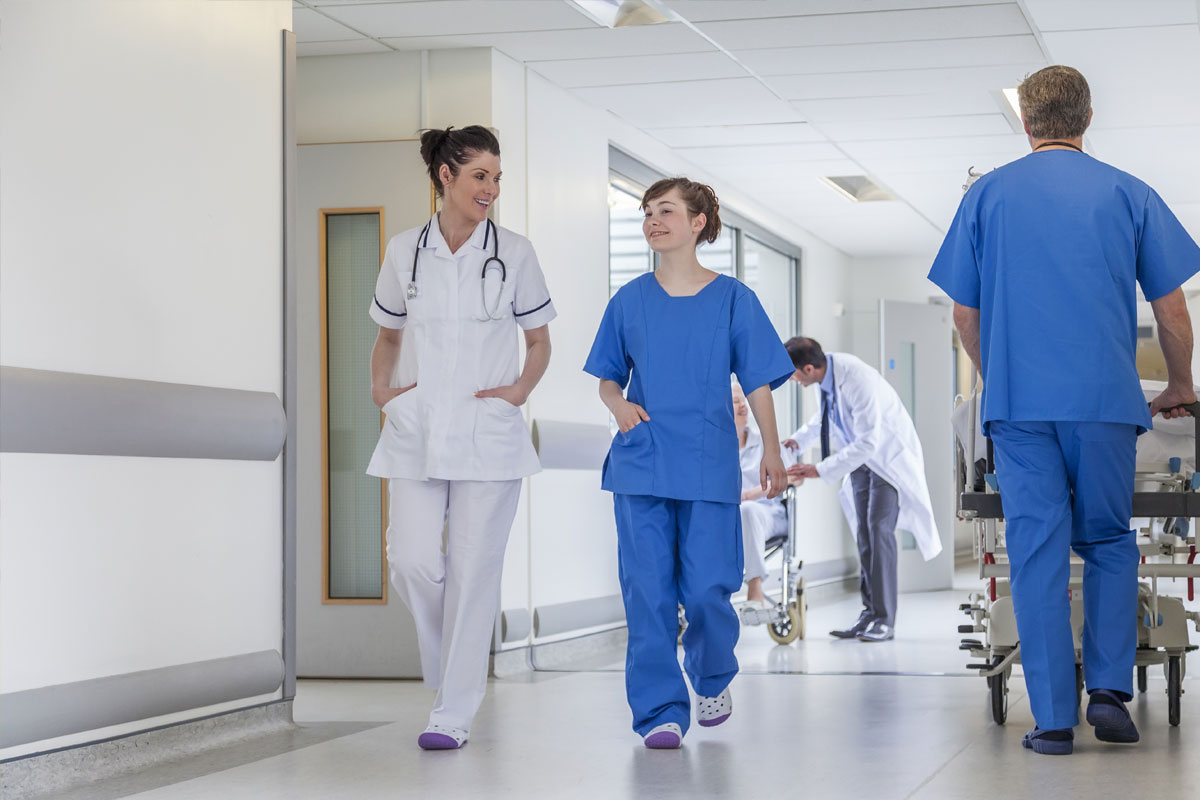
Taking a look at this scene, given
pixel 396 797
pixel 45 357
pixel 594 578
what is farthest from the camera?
pixel 594 578

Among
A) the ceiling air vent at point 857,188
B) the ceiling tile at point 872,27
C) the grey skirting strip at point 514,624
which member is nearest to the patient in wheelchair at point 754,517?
the grey skirting strip at point 514,624

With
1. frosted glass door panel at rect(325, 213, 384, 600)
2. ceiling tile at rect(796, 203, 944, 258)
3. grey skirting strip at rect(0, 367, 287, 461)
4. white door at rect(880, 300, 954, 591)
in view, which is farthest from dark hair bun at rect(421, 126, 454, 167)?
white door at rect(880, 300, 954, 591)

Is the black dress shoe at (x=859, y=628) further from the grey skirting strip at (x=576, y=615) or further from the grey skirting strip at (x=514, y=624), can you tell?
the grey skirting strip at (x=514, y=624)

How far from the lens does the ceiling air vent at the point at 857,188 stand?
877cm

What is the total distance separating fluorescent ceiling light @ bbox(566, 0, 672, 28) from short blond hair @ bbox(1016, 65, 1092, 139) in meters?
2.06

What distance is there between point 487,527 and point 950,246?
1.31m

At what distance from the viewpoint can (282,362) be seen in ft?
14.0

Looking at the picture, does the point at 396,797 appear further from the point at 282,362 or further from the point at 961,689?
the point at 961,689

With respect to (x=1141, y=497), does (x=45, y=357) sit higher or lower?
higher

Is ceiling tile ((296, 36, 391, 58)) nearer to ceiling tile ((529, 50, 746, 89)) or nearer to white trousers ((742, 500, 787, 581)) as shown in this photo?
ceiling tile ((529, 50, 746, 89))

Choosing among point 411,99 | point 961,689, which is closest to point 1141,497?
point 961,689

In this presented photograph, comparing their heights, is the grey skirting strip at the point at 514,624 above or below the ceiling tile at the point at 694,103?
below

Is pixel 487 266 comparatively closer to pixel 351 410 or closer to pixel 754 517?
pixel 351 410

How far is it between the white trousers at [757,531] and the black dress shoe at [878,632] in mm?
567
